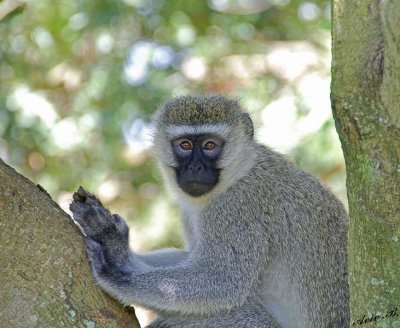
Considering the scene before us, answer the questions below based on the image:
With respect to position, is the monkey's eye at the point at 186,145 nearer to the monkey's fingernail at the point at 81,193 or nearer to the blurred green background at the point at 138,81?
the monkey's fingernail at the point at 81,193

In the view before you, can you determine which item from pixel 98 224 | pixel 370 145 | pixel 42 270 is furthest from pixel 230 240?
pixel 370 145

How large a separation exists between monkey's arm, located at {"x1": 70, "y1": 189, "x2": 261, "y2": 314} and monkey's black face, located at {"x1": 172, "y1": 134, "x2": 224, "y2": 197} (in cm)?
45

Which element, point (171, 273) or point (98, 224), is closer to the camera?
point (98, 224)

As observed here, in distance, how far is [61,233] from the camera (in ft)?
14.1

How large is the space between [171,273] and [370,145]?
7.07 feet

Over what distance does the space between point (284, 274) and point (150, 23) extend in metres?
5.14

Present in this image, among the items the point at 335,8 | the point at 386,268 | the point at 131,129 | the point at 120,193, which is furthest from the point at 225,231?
the point at 120,193

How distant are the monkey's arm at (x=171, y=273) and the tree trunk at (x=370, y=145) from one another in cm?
160

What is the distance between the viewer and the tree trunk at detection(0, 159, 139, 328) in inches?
157

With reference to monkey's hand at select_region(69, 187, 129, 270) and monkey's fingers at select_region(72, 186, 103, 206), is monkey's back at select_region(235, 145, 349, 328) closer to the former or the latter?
monkey's hand at select_region(69, 187, 129, 270)

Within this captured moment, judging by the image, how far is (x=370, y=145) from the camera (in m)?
3.25
